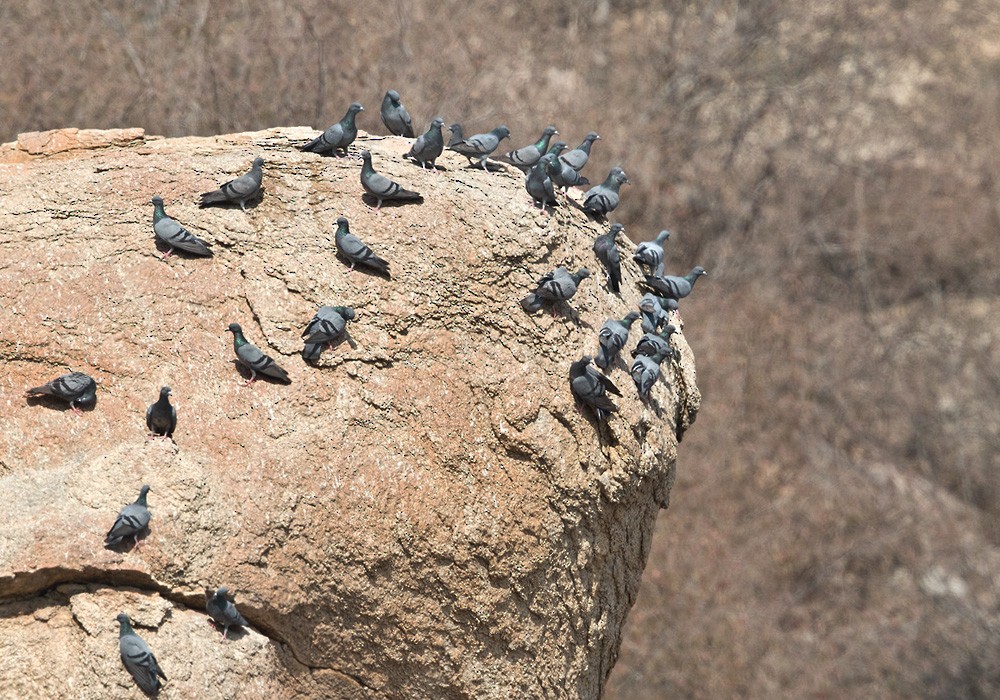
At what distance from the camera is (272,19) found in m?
18.5

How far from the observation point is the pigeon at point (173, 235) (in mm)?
6863

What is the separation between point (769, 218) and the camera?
2414cm

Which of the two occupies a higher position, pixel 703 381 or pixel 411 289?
pixel 411 289

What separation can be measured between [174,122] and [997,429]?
1632 centimetres

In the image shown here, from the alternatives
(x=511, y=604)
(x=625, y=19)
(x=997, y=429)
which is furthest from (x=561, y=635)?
(x=625, y=19)

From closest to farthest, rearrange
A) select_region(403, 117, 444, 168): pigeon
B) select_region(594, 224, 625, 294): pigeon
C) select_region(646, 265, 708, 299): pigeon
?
1. select_region(403, 117, 444, 168): pigeon
2. select_region(594, 224, 625, 294): pigeon
3. select_region(646, 265, 708, 299): pigeon

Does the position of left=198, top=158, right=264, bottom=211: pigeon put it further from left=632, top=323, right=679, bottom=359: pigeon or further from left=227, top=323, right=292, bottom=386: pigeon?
left=632, top=323, right=679, bottom=359: pigeon

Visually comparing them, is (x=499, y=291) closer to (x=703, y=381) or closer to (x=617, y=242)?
(x=617, y=242)

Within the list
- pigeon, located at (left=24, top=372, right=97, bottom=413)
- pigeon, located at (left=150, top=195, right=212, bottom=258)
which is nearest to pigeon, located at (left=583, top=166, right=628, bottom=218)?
pigeon, located at (left=150, top=195, right=212, bottom=258)

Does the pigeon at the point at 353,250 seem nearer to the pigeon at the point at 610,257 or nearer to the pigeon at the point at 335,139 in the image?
the pigeon at the point at 335,139

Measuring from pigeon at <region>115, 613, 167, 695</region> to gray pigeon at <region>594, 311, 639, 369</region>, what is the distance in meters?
3.07

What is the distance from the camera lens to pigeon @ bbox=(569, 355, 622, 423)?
7012 millimetres

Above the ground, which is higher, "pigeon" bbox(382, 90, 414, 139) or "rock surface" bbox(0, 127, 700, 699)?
"pigeon" bbox(382, 90, 414, 139)

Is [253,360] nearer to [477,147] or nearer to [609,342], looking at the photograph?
[609,342]
